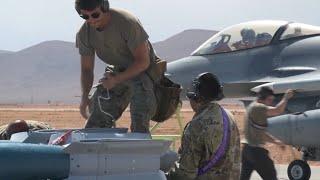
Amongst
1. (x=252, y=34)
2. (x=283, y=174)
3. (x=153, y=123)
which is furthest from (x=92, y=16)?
(x=252, y=34)

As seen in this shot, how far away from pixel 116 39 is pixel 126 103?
528mm

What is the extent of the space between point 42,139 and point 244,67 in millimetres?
10917

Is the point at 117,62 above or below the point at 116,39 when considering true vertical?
below

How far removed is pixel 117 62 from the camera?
4.50 m

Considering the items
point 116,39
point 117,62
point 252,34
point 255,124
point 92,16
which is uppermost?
point 92,16

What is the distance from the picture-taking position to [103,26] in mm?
4281

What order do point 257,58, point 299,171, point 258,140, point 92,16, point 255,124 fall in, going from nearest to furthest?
point 92,16 < point 258,140 < point 255,124 < point 299,171 < point 257,58

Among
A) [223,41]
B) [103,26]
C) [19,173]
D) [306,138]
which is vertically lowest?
[306,138]

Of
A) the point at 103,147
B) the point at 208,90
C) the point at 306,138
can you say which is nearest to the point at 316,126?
the point at 306,138

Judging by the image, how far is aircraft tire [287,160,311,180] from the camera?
37.0 ft

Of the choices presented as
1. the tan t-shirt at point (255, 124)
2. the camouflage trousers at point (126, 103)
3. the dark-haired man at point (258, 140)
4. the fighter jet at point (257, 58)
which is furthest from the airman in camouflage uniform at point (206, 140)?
the fighter jet at point (257, 58)

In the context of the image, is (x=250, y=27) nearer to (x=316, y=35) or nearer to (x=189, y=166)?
(x=316, y=35)

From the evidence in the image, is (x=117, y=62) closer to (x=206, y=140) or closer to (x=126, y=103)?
(x=126, y=103)

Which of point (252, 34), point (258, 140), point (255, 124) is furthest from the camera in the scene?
point (252, 34)
